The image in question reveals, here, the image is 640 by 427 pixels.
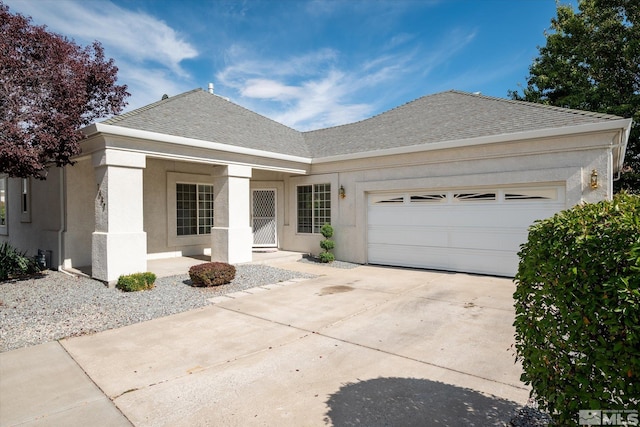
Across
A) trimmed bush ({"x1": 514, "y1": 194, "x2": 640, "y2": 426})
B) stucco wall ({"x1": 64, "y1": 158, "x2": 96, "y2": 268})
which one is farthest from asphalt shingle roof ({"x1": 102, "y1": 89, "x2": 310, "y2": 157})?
trimmed bush ({"x1": 514, "y1": 194, "x2": 640, "y2": 426})

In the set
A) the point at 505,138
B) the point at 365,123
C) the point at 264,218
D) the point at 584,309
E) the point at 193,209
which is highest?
the point at 365,123

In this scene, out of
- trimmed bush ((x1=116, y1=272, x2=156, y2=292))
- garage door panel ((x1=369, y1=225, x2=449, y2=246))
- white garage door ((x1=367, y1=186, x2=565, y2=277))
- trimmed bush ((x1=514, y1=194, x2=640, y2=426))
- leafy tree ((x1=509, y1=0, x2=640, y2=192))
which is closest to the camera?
trimmed bush ((x1=514, y1=194, x2=640, y2=426))

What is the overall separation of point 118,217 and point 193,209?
15.8 ft

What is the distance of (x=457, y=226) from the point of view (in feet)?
34.7

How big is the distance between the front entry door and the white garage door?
459 cm

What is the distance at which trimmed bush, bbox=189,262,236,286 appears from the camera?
8.61 meters

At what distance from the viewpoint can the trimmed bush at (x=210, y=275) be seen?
8.61 m

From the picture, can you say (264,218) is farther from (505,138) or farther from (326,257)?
(505,138)

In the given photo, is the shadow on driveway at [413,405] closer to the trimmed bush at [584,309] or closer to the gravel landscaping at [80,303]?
the trimmed bush at [584,309]

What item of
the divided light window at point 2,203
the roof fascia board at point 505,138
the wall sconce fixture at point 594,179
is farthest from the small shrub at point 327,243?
the divided light window at point 2,203

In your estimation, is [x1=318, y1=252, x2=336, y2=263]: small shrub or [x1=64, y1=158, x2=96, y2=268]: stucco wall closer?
[x1=64, y1=158, x2=96, y2=268]: stucco wall

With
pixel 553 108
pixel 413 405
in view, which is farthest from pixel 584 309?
pixel 553 108

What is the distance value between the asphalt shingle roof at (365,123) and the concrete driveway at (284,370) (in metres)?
5.71

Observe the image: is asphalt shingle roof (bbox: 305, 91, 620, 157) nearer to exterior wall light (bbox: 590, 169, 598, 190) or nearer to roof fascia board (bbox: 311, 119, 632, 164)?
roof fascia board (bbox: 311, 119, 632, 164)
